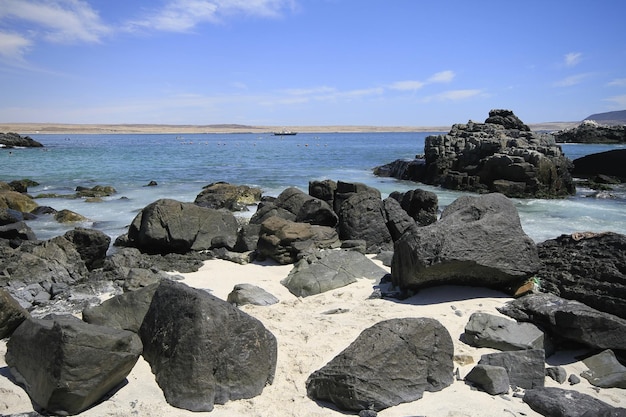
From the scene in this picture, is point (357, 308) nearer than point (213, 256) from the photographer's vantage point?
Yes

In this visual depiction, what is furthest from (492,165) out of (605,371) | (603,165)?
(605,371)

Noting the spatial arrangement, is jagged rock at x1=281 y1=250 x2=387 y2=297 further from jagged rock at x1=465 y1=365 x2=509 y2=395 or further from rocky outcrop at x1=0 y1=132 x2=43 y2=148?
rocky outcrop at x1=0 y1=132 x2=43 y2=148

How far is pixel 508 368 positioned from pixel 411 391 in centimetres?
114

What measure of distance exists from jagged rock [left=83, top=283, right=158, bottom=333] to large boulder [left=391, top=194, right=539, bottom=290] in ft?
11.7

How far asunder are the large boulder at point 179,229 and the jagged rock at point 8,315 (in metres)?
4.90

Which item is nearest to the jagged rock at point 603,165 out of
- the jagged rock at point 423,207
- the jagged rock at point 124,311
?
the jagged rock at point 423,207

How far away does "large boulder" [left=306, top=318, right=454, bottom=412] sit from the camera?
14.9 ft

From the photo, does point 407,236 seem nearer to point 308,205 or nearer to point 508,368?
point 508,368

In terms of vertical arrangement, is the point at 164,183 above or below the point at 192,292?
below

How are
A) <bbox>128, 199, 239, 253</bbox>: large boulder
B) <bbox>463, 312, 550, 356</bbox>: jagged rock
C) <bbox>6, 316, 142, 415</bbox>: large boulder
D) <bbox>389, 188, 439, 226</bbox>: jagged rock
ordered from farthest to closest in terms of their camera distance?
<bbox>389, 188, 439, 226</bbox>: jagged rock
<bbox>128, 199, 239, 253</bbox>: large boulder
<bbox>463, 312, 550, 356</bbox>: jagged rock
<bbox>6, 316, 142, 415</bbox>: large boulder

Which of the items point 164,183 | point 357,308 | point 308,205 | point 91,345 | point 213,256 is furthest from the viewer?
point 164,183

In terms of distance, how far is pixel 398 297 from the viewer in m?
7.23

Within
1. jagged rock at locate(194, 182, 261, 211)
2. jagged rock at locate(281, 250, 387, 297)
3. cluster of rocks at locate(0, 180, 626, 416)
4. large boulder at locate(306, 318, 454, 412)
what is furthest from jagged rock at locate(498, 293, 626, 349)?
jagged rock at locate(194, 182, 261, 211)

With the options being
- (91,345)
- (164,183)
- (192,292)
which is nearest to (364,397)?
(192,292)
